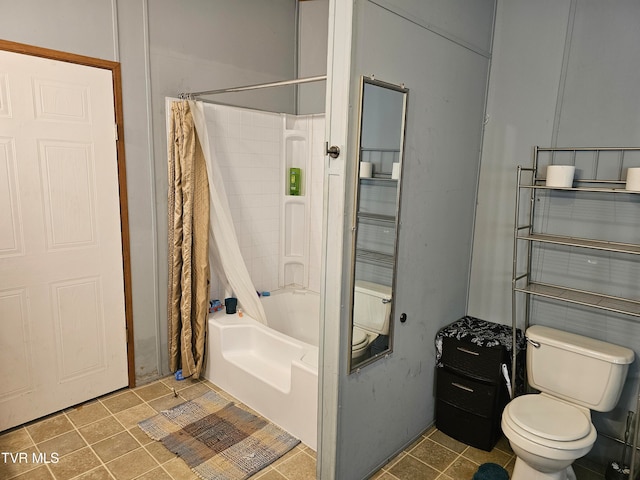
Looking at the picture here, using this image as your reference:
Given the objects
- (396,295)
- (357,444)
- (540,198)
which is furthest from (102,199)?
(540,198)

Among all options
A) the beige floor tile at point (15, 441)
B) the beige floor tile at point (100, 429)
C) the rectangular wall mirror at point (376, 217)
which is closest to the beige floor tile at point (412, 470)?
the rectangular wall mirror at point (376, 217)

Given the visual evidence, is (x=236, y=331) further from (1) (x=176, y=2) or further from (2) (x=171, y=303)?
(1) (x=176, y=2)

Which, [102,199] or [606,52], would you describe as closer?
[606,52]

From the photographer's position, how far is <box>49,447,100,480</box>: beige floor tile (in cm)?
211

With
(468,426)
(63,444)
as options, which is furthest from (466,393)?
(63,444)

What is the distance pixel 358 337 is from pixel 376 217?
55cm

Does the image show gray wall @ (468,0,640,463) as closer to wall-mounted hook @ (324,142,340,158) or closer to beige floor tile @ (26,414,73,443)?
wall-mounted hook @ (324,142,340,158)

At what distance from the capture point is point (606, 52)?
212 cm

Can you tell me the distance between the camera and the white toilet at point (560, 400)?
6.02 feet

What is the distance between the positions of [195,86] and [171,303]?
145cm

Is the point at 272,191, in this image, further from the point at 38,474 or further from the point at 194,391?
A: the point at 38,474

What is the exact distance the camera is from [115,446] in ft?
7.57

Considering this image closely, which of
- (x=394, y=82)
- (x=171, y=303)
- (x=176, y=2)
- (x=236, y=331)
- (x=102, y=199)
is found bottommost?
(x=236, y=331)

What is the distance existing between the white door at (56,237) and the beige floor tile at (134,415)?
11.2 inches
